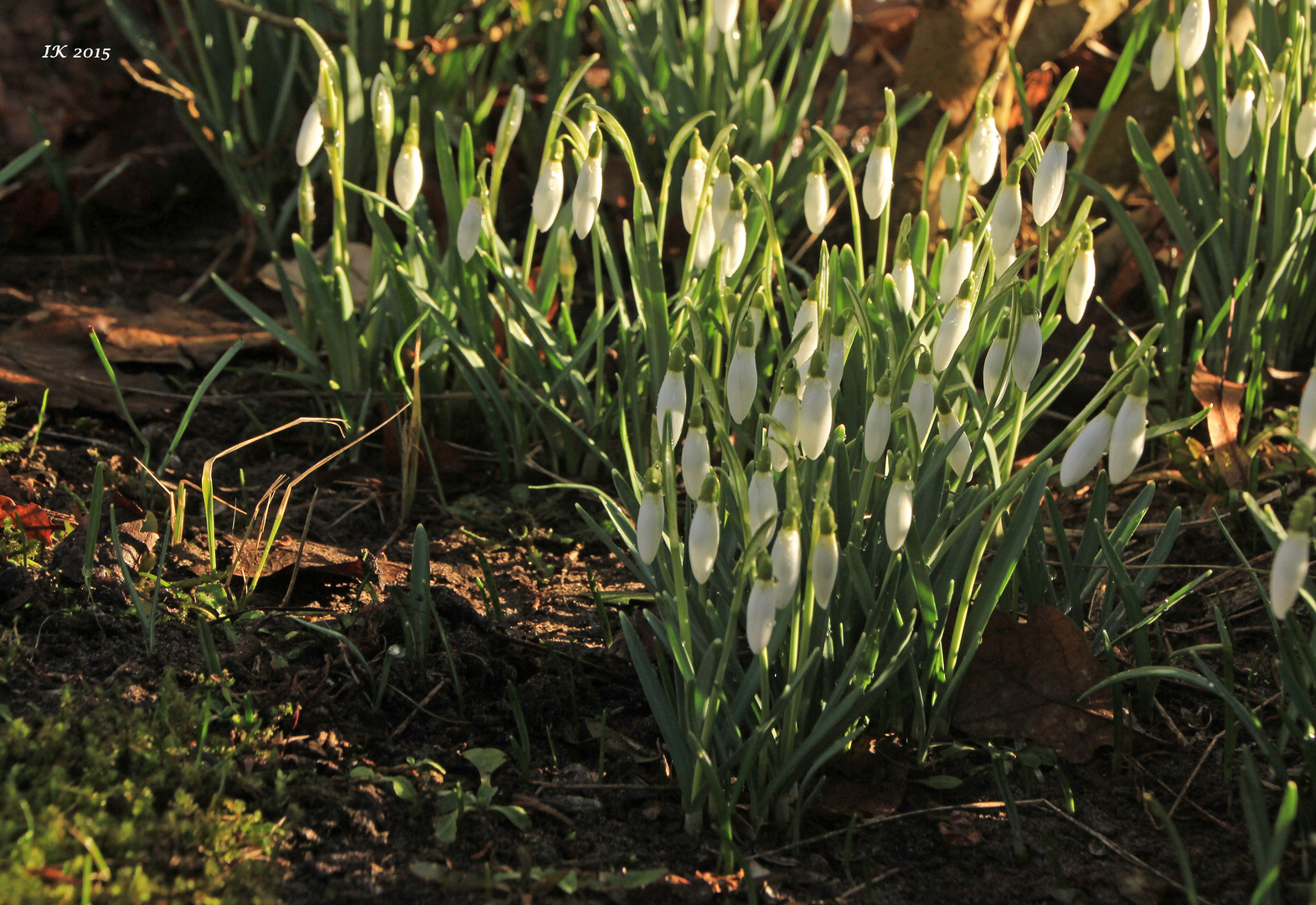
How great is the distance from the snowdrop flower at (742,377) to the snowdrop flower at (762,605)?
29cm

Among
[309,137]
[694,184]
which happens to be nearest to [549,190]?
[694,184]

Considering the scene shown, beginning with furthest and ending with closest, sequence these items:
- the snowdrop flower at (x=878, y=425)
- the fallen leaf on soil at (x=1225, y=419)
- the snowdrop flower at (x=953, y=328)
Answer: the fallen leaf on soil at (x=1225, y=419), the snowdrop flower at (x=953, y=328), the snowdrop flower at (x=878, y=425)

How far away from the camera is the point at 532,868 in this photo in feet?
4.52

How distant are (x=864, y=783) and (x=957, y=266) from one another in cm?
76

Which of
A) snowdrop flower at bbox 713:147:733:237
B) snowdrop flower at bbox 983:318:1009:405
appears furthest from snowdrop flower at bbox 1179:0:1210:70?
snowdrop flower at bbox 713:147:733:237

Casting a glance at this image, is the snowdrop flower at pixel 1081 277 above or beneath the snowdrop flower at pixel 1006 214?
beneath

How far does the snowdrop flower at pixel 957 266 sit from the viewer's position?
5.25ft

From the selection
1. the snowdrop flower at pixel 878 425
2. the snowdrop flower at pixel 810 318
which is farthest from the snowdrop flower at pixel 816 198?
the snowdrop flower at pixel 878 425

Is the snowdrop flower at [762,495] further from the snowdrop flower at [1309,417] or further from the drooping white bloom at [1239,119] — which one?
the drooping white bloom at [1239,119]

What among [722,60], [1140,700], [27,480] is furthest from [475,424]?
[1140,700]

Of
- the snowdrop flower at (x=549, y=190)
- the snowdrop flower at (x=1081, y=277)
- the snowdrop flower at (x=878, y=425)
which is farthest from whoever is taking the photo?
the snowdrop flower at (x=549, y=190)

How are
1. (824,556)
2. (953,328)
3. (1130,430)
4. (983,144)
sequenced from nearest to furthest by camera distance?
(824,556) < (1130,430) < (953,328) < (983,144)

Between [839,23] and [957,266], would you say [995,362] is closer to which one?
[957,266]

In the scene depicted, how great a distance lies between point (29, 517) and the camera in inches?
73.3
